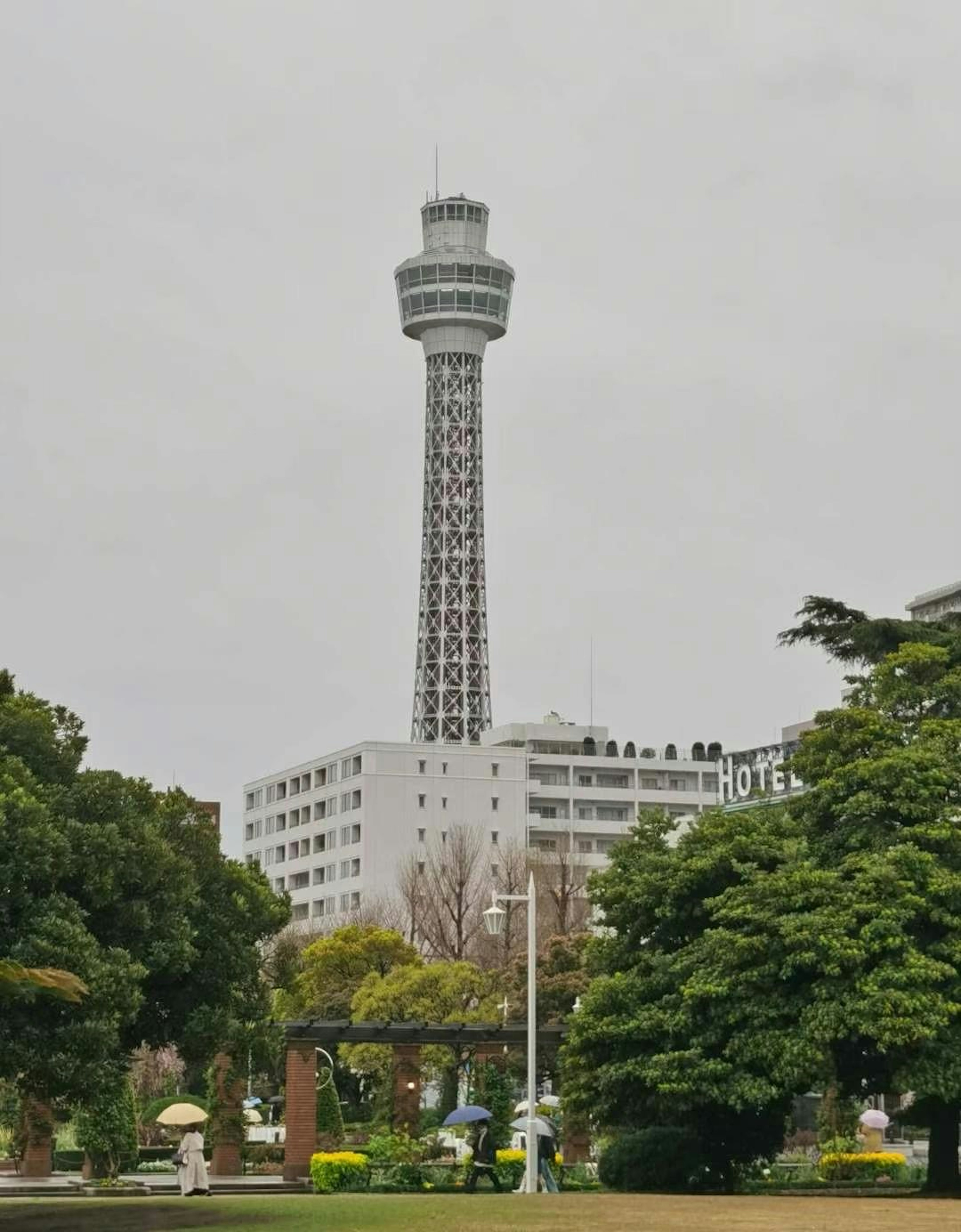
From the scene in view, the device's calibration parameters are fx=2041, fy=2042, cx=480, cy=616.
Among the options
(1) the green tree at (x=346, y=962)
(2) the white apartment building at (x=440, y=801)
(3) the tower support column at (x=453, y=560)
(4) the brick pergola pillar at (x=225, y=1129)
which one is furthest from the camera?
(3) the tower support column at (x=453, y=560)

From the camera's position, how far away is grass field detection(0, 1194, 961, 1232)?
26281 millimetres

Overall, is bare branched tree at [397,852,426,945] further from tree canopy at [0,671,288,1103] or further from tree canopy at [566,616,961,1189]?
tree canopy at [0,671,288,1103]

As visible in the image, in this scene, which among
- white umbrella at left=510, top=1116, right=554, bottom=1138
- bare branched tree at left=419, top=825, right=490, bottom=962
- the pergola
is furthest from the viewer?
bare branched tree at left=419, top=825, right=490, bottom=962

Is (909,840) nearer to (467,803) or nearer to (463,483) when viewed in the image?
(467,803)

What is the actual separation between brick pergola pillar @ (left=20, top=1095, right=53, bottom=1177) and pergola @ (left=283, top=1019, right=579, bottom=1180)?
606cm

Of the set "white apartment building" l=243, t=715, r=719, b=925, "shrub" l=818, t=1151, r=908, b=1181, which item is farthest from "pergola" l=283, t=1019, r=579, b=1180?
"white apartment building" l=243, t=715, r=719, b=925

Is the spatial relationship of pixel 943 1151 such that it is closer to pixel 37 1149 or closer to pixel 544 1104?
pixel 544 1104

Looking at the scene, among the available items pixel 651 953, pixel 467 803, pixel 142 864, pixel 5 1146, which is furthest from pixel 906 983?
pixel 467 803

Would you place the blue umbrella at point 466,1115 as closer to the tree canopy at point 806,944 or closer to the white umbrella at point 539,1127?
the white umbrella at point 539,1127

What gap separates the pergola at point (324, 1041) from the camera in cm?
5119

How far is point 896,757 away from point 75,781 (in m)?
16.3

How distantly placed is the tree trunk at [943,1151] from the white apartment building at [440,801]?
297ft

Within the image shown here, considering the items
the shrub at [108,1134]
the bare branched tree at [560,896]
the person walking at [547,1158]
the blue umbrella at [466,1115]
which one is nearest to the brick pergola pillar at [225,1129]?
the shrub at [108,1134]

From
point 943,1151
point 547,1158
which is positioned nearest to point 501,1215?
point 547,1158
